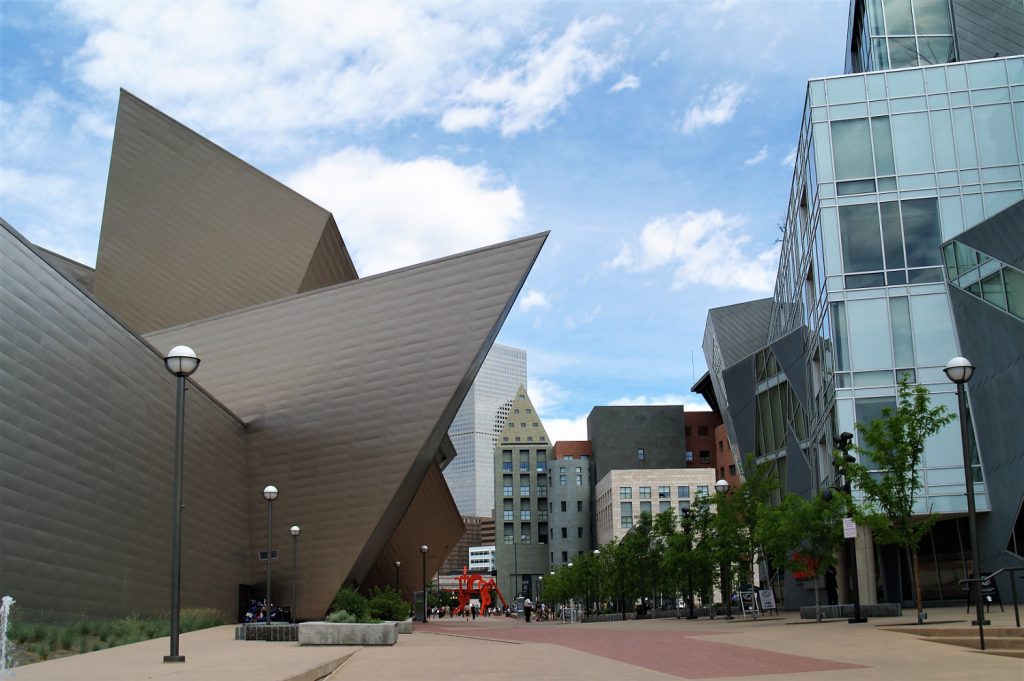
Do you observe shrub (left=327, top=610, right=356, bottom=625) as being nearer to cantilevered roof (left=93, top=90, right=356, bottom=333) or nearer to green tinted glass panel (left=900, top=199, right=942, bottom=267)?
cantilevered roof (left=93, top=90, right=356, bottom=333)

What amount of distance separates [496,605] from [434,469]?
71263 mm

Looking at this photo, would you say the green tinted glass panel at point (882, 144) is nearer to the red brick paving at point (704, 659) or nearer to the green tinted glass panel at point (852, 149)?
the green tinted glass panel at point (852, 149)

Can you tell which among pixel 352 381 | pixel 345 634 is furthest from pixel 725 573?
pixel 345 634

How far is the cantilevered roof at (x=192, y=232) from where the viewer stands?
41.0 metres

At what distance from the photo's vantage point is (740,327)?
67688 mm

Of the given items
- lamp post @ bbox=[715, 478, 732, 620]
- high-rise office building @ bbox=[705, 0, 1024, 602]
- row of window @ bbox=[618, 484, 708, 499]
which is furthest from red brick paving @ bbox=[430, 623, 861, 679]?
row of window @ bbox=[618, 484, 708, 499]

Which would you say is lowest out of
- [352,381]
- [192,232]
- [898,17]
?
[352,381]

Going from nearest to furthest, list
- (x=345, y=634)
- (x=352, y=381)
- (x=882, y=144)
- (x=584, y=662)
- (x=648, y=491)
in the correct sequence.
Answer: (x=584, y=662) → (x=345, y=634) → (x=882, y=144) → (x=352, y=381) → (x=648, y=491)

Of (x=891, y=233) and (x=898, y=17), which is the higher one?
(x=898, y=17)

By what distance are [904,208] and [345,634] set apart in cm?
2403

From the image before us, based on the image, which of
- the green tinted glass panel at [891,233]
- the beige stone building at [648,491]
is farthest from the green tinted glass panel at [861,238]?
the beige stone building at [648,491]

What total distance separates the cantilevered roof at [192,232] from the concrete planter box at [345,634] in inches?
889

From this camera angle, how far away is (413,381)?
116 feet

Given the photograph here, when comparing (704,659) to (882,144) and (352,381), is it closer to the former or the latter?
(352,381)
